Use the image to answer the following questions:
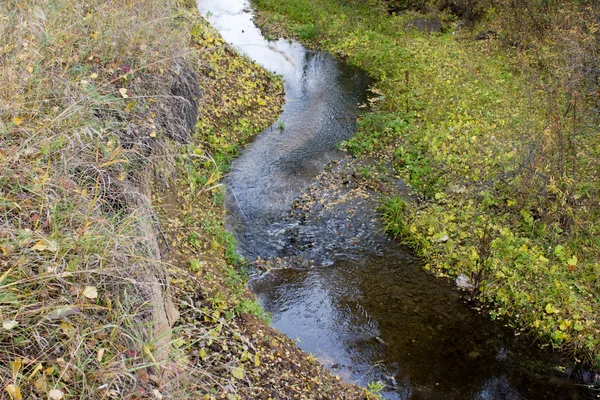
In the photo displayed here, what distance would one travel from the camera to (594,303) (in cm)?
571

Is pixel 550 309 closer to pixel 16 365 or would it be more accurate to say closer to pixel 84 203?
pixel 84 203

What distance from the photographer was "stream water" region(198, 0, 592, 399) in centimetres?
520

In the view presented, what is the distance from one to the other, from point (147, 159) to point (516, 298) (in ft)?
15.5

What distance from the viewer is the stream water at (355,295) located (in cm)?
520

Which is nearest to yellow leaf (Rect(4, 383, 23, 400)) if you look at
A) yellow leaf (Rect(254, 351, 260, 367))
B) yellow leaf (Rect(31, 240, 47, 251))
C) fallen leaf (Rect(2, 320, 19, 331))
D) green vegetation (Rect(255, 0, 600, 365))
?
fallen leaf (Rect(2, 320, 19, 331))

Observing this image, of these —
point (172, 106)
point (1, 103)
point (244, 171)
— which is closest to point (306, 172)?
point (244, 171)

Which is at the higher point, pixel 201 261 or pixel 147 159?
pixel 147 159

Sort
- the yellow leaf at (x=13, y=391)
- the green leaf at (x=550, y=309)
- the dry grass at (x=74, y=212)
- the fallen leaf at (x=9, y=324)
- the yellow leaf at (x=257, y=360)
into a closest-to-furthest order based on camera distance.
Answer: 1. the yellow leaf at (x=13, y=391)
2. the fallen leaf at (x=9, y=324)
3. the dry grass at (x=74, y=212)
4. the yellow leaf at (x=257, y=360)
5. the green leaf at (x=550, y=309)

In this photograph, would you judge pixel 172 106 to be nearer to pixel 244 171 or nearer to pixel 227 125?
pixel 244 171

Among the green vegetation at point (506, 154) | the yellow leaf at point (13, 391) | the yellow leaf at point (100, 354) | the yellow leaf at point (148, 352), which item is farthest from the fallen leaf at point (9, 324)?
the green vegetation at point (506, 154)

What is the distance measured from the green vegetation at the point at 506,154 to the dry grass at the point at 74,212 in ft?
14.8

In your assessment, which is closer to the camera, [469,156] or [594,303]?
[594,303]

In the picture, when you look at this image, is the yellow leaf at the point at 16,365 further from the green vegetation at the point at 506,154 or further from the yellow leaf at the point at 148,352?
the green vegetation at the point at 506,154

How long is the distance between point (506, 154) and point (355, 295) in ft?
12.3
